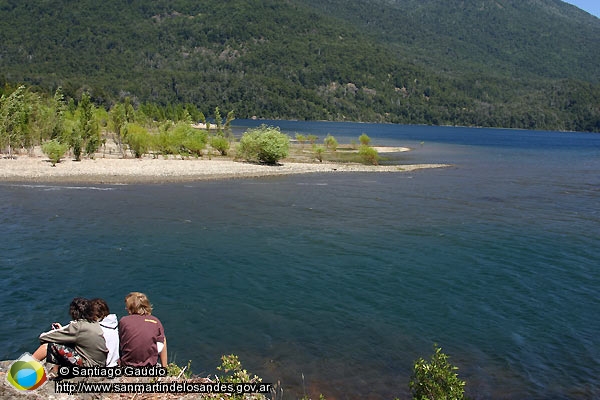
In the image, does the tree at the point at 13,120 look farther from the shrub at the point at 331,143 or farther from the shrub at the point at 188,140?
the shrub at the point at 331,143

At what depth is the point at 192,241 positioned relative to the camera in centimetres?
2770

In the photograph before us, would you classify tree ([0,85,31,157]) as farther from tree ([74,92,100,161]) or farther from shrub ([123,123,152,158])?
shrub ([123,123,152,158])

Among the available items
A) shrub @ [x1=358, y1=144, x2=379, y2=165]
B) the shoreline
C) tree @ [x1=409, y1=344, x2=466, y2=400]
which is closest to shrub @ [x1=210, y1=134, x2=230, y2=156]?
the shoreline

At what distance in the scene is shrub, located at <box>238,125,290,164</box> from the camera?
63.9m

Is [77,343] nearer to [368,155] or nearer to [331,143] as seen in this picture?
[368,155]

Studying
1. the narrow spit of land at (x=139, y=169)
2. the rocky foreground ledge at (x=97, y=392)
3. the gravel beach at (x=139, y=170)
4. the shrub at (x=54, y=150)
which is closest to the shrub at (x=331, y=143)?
the narrow spit of land at (x=139, y=169)

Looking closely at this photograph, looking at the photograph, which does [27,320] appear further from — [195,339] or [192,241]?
[192,241]

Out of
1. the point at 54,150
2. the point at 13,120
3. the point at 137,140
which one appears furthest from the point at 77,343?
the point at 137,140

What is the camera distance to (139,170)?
53.2 meters

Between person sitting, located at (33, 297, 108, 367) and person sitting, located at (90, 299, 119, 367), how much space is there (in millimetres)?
72

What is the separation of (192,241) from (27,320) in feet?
36.6

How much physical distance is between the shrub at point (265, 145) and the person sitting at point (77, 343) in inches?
2145

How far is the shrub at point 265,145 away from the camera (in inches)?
2515

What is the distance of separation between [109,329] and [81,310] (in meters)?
0.61
